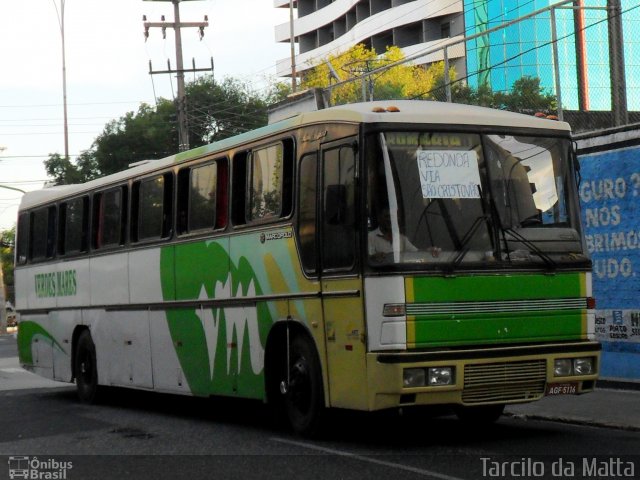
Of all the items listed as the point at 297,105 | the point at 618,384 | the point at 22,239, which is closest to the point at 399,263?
the point at 618,384

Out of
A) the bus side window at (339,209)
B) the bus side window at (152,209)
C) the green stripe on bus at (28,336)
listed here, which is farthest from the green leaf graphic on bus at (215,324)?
the green stripe on bus at (28,336)

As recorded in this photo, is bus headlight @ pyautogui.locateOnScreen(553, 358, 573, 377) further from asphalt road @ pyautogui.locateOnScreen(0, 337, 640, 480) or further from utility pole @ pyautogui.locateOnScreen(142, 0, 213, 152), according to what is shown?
utility pole @ pyautogui.locateOnScreen(142, 0, 213, 152)

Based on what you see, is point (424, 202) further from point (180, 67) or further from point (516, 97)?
point (180, 67)

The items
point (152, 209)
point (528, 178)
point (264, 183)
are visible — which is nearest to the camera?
point (528, 178)

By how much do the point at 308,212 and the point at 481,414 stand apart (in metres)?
2.81

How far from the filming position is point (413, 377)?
36.1ft

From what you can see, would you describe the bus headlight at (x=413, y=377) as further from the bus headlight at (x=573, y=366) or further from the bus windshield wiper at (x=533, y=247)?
the bus windshield wiper at (x=533, y=247)

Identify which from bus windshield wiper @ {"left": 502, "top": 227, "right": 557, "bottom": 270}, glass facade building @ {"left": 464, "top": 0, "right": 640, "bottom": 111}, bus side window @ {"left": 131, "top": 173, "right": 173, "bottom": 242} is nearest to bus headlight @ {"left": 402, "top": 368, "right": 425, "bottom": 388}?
bus windshield wiper @ {"left": 502, "top": 227, "right": 557, "bottom": 270}

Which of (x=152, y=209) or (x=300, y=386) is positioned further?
(x=152, y=209)

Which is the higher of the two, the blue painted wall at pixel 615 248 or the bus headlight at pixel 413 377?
the blue painted wall at pixel 615 248

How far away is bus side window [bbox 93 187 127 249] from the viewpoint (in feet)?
57.9

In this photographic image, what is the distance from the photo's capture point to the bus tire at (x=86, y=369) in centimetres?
1883

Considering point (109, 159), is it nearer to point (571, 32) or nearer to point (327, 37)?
point (327, 37)

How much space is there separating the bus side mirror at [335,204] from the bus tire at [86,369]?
25.7 ft
